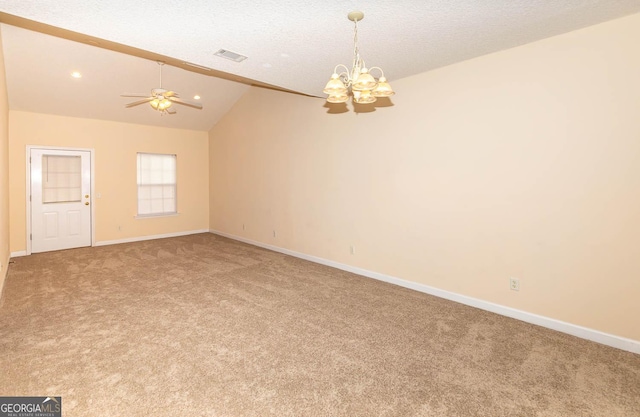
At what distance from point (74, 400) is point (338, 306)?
2517 mm

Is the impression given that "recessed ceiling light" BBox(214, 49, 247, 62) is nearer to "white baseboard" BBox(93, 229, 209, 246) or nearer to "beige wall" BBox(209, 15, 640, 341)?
"beige wall" BBox(209, 15, 640, 341)

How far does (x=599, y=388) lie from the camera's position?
2346 mm

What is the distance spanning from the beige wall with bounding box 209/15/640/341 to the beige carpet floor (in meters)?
0.47

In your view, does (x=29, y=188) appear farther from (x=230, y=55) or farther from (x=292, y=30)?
(x=292, y=30)

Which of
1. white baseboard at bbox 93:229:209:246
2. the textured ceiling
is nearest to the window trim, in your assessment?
white baseboard at bbox 93:229:209:246

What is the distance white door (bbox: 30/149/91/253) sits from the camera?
20.7 ft

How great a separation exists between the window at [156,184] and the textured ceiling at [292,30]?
313 cm

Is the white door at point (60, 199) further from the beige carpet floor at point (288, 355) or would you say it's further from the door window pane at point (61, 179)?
the beige carpet floor at point (288, 355)

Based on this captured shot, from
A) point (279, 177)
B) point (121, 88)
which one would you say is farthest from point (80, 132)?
point (279, 177)

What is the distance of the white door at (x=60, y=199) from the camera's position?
20.7ft

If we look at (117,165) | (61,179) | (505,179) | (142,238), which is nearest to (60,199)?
(61,179)

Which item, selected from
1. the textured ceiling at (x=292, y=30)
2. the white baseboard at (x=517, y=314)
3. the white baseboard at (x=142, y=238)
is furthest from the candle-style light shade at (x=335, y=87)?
the white baseboard at (x=142, y=238)

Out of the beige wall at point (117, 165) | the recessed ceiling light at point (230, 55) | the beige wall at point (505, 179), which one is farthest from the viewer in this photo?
the beige wall at point (117, 165)

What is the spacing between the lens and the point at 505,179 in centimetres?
357
